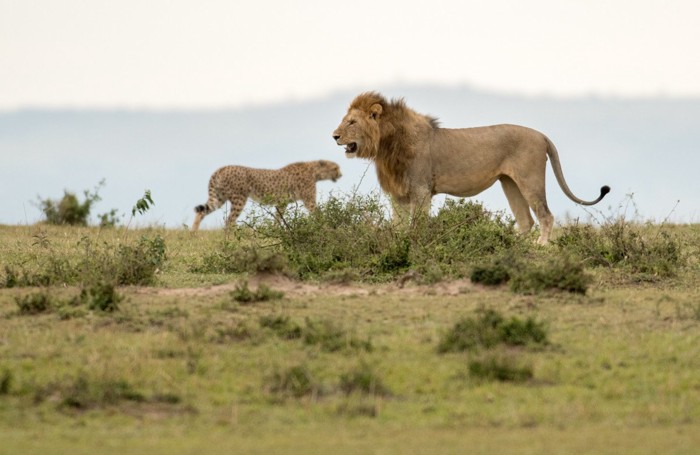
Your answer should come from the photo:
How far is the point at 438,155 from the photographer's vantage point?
14711 mm

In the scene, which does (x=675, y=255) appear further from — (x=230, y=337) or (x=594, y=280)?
(x=230, y=337)

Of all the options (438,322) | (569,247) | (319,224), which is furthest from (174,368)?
(569,247)

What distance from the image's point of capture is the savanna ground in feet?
20.7

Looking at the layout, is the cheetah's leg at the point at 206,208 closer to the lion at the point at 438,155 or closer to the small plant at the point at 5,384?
the lion at the point at 438,155

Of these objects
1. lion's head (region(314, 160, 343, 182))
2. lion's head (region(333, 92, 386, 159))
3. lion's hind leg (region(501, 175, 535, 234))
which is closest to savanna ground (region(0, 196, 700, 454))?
lion's head (region(333, 92, 386, 159))

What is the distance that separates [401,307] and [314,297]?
822 mm

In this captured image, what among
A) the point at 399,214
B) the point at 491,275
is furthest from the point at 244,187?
the point at 491,275

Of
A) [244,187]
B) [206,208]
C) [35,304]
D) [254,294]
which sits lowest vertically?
[35,304]

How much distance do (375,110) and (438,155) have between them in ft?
3.00

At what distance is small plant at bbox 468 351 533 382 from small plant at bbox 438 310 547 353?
0.48 meters

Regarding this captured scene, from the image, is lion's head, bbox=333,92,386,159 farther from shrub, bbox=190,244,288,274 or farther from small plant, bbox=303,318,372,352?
small plant, bbox=303,318,372,352

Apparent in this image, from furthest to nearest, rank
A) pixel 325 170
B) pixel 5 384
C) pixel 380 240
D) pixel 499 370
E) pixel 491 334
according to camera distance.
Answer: pixel 325 170 → pixel 380 240 → pixel 491 334 → pixel 499 370 → pixel 5 384

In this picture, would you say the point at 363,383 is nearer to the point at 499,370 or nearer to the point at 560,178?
the point at 499,370

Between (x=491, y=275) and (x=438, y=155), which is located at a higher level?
(x=438, y=155)
